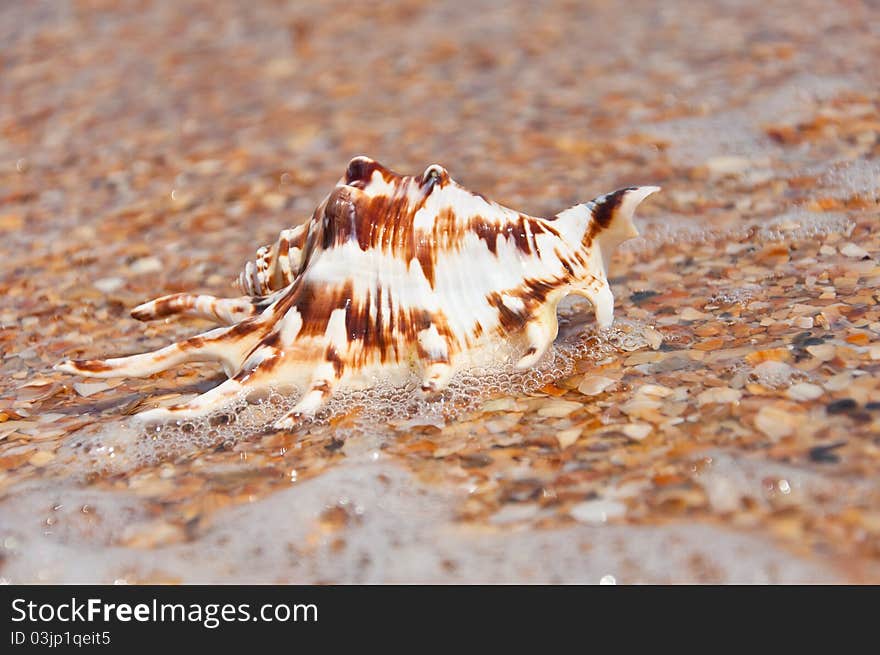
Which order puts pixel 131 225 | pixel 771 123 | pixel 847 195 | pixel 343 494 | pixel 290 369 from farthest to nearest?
pixel 771 123 < pixel 131 225 < pixel 847 195 < pixel 290 369 < pixel 343 494

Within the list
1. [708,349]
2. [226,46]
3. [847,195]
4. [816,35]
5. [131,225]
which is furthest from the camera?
[226,46]

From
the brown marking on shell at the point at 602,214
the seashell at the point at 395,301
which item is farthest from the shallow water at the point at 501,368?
the brown marking on shell at the point at 602,214

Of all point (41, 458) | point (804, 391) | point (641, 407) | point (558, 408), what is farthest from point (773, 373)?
point (41, 458)

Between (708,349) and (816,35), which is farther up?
(816,35)

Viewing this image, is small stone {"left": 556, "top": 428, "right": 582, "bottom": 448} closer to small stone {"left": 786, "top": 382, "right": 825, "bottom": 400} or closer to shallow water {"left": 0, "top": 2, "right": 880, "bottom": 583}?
shallow water {"left": 0, "top": 2, "right": 880, "bottom": 583}

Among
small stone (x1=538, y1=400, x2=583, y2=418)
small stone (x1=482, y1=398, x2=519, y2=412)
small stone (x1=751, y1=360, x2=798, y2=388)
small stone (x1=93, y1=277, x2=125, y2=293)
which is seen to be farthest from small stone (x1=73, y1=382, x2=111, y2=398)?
small stone (x1=751, y1=360, x2=798, y2=388)

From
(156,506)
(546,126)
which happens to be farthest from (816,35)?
(156,506)

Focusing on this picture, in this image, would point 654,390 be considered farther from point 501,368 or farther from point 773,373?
point 501,368
